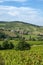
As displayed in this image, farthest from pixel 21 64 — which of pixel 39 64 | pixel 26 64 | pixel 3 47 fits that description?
pixel 3 47

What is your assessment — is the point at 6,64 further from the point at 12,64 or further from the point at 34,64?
the point at 34,64

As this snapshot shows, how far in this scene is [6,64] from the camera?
4297 cm

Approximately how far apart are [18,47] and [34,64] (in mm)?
75514

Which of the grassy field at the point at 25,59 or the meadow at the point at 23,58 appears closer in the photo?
the grassy field at the point at 25,59

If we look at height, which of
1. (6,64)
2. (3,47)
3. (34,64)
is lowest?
(3,47)

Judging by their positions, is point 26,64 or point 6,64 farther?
point 6,64

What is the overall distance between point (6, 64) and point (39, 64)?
8953 millimetres

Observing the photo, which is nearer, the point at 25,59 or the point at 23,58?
the point at 25,59

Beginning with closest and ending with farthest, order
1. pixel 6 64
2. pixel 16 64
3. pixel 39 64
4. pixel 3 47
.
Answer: pixel 39 64, pixel 16 64, pixel 6 64, pixel 3 47

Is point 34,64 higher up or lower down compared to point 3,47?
higher up

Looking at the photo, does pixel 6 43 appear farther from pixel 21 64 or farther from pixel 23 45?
pixel 21 64

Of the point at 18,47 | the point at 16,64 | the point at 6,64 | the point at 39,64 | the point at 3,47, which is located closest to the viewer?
the point at 39,64

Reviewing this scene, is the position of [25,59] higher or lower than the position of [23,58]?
higher

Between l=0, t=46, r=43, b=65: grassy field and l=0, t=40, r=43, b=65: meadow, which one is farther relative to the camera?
l=0, t=40, r=43, b=65: meadow
